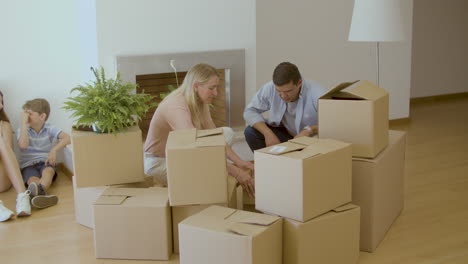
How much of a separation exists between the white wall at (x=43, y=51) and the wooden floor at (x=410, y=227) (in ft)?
2.05

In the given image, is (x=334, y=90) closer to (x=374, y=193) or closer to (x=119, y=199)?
(x=374, y=193)

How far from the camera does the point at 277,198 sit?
2.69 metres

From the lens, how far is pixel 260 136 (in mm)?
3941

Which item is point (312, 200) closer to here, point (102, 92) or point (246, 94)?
point (102, 92)

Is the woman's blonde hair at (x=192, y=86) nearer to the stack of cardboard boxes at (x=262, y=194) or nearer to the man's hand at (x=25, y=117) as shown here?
the stack of cardboard boxes at (x=262, y=194)

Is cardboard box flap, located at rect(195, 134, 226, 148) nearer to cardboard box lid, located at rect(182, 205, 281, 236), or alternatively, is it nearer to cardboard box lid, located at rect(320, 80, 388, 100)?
cardboard box lid, located at rect(182, 205, 281, 236)

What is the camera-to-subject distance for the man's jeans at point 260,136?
3.91 meters

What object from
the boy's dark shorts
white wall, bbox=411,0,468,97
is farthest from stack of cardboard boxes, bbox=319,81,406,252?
white wall, bbox=411,0,468,97

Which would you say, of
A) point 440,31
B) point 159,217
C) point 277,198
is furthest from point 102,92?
point 440,31

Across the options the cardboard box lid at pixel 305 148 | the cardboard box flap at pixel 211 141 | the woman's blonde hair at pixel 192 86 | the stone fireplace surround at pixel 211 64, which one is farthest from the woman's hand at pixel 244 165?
the stone fireplace surround at pixel 211 64

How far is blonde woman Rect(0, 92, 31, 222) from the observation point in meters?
3.49

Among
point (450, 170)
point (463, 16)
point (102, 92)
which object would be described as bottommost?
point (450, 170)

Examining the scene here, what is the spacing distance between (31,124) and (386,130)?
7.84 feet

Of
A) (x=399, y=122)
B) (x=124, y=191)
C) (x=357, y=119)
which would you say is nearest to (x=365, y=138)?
(x=357, y=119)
